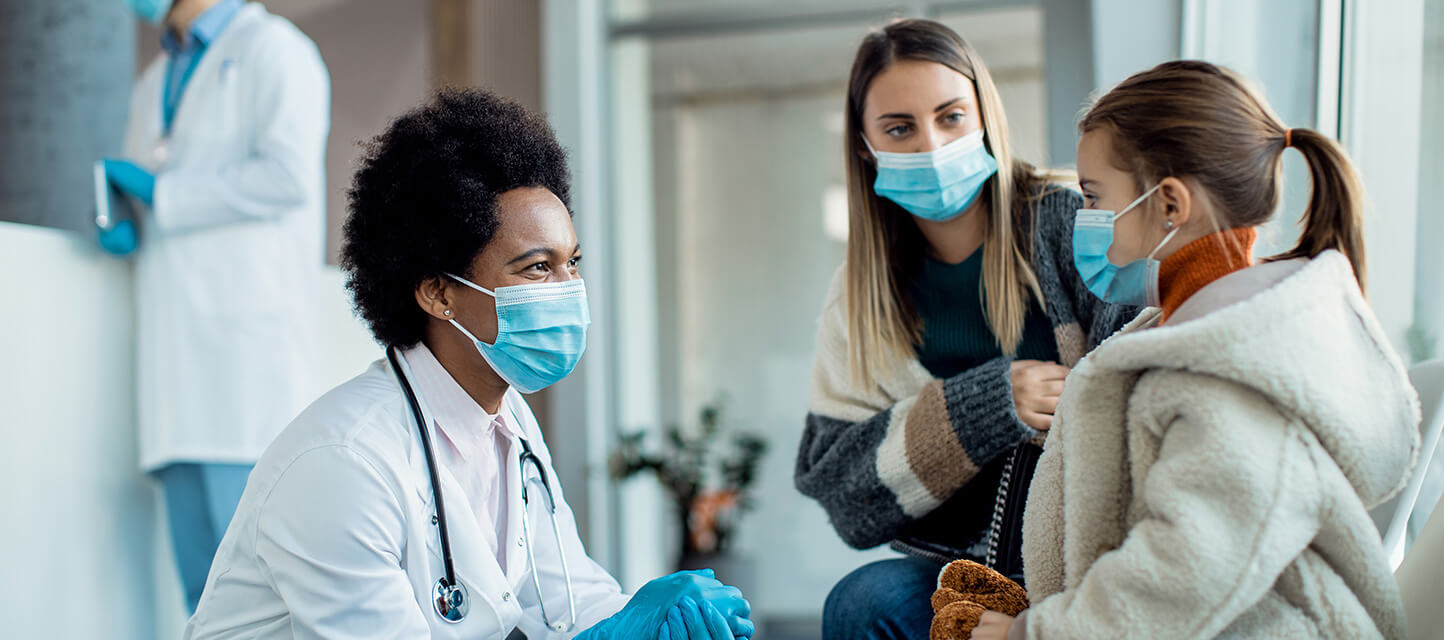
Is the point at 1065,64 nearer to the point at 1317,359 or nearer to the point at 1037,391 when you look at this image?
the point at 1037,391

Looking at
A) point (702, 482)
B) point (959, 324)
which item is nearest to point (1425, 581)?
point (959, 324)

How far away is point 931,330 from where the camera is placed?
152 cm

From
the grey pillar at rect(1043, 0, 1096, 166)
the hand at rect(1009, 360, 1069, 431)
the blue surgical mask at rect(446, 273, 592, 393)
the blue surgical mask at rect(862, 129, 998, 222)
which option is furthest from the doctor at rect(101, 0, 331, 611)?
the grey pillar at rect(1043, 0, 1096, 166)

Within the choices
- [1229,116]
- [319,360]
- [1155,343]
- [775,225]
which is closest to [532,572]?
[1155,343]

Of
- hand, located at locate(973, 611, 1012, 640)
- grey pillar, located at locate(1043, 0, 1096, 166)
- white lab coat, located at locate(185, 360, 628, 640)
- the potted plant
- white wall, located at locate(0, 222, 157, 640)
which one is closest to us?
hand, located at locate(973, 611, 1012, 640)

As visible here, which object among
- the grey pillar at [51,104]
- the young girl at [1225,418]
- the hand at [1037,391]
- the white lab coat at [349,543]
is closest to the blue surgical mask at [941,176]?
the hand at [1037,391]

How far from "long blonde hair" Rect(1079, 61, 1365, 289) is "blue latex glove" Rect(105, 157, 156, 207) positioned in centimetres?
181

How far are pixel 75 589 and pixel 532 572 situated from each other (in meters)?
1.13

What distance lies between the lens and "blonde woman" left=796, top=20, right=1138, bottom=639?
4.40 feet

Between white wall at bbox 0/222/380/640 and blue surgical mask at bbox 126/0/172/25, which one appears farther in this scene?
blue surgical mask at bbox 126/0/172/25

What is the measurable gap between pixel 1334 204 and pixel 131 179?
200 centimetres

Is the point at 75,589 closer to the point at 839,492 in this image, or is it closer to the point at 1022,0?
the point at 839,492

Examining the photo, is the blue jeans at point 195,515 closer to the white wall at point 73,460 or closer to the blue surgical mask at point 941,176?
the white wall at point 73,460

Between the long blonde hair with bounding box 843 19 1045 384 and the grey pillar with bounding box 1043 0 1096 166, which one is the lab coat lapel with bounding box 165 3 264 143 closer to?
the long blonde hair with bounding box 843 19 1045 384
